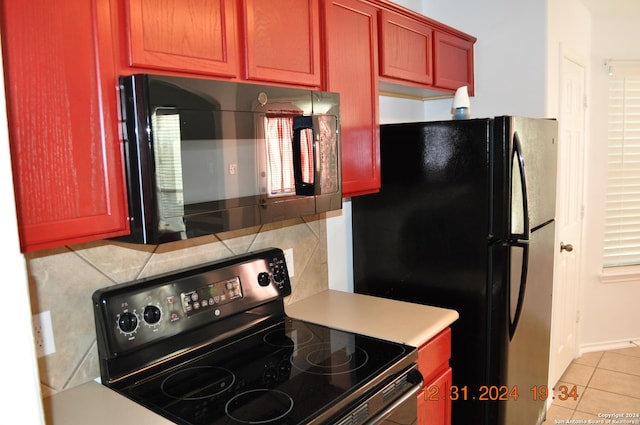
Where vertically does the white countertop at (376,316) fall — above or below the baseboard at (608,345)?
above

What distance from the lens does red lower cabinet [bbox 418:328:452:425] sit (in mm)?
1799

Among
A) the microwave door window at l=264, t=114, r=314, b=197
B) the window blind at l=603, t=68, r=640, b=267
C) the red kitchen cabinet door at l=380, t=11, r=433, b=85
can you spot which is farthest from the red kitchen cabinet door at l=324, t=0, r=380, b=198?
the window blind at l=603, t=68, r=640, b=267

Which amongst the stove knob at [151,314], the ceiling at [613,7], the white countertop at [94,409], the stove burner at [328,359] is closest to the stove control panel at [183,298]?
the stove knob at [151,314]

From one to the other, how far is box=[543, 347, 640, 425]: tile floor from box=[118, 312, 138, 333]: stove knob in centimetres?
243

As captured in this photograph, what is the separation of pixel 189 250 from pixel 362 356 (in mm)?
687

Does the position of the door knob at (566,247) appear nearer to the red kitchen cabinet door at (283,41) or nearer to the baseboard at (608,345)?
the baseboard at (608,345)

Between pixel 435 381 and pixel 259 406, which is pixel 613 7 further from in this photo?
pixel 259 406

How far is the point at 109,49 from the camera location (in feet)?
3.74

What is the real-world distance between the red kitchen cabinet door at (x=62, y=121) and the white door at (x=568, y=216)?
265 centimetres

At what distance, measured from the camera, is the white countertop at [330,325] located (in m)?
A: 1.27

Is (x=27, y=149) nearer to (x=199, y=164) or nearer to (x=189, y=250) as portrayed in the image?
(x=199, y=164)

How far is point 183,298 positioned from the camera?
1.58 m

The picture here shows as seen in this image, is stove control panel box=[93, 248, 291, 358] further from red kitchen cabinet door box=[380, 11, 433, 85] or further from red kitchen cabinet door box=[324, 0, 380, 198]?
red kitchen cabinet door box=[380, 11, 433, 85]

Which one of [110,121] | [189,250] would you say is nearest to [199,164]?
[110,121]
